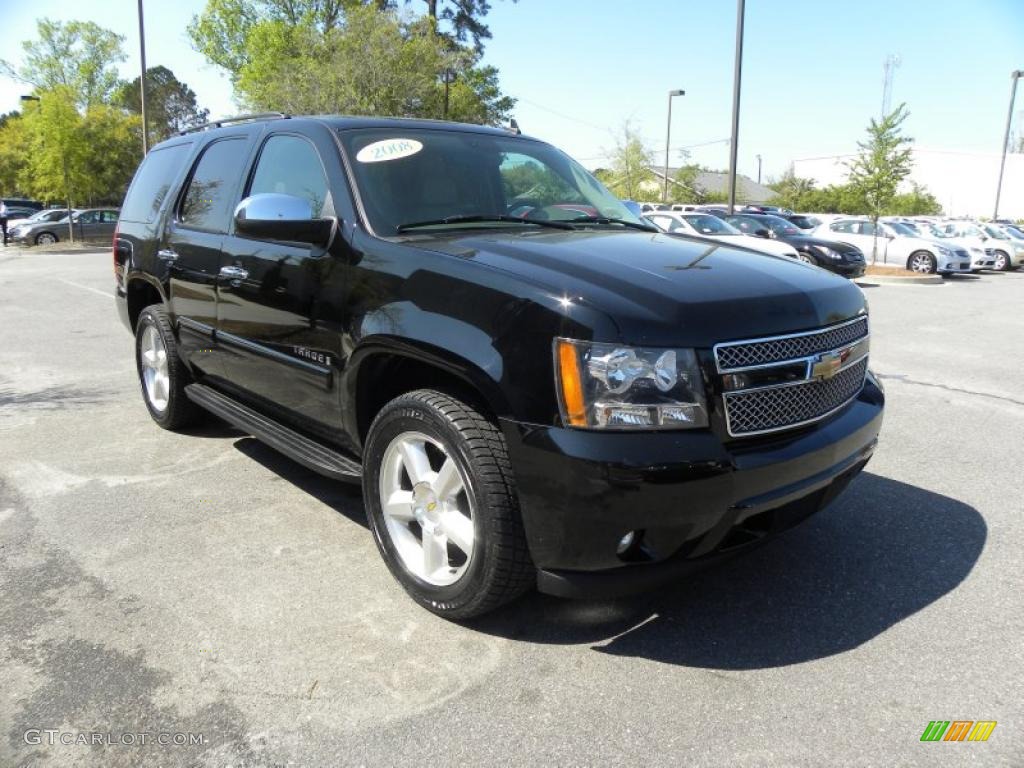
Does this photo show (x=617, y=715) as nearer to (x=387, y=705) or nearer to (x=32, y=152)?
(x=387, y=705)

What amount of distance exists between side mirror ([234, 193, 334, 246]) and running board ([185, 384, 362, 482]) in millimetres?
960

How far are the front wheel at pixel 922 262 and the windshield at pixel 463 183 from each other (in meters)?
19.6

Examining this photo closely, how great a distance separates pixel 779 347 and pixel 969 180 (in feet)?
289

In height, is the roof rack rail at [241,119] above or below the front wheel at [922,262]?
above

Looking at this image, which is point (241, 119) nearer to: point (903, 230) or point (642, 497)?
point (642, 497)

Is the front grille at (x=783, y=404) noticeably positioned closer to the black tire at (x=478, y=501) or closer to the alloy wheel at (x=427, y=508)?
the black tire at (x=478, y=501)

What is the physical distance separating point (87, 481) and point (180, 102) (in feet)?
283

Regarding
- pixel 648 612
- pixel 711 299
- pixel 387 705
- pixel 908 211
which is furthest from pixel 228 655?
pixel 908 211

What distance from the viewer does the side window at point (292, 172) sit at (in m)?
3.52

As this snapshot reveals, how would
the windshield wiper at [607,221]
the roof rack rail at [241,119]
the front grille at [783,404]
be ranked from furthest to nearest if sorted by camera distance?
the roof rack rail at [241,119] → the windshield wiper at [607,221] → the front grille at [783,404]

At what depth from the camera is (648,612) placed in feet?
9.79

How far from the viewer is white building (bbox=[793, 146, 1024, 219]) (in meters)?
73.0

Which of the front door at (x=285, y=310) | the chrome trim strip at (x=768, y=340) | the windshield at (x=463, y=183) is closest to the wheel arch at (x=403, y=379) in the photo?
the front door at (x=285, y=310)

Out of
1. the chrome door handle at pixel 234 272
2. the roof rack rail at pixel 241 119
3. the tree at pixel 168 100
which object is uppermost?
the tree at pixel 168 100
